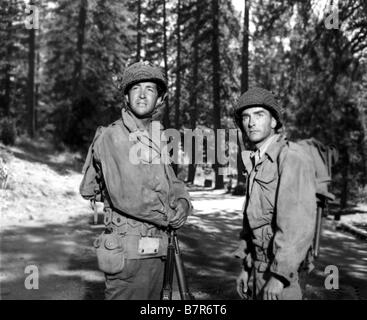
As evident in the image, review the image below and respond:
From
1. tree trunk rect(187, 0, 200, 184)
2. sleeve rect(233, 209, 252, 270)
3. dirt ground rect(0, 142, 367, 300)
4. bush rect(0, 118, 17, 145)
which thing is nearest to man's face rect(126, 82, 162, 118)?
sleeve rect(233, 209, 252, 270)

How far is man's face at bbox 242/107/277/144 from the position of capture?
2955 mm

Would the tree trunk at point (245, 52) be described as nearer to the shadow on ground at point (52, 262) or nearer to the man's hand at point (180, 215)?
the shadow on ground at point (52, 262)

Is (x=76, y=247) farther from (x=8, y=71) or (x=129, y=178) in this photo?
(x=8, y=71)

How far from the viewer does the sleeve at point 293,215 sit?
2.52 metres

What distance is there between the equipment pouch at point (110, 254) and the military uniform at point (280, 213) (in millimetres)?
956

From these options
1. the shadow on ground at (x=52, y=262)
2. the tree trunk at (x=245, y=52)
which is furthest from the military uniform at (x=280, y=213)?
the tree trunk at (x=245, y=52)

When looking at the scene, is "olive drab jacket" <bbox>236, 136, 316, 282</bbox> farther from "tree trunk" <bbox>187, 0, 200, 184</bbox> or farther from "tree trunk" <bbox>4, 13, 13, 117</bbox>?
"tree trunk" <bbox>4, 13, 13, 117</bbox>

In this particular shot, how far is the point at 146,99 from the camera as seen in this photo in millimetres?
3395

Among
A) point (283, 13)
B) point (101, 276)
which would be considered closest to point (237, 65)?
point (283, 13)

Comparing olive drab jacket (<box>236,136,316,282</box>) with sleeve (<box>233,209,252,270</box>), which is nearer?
olive drab jacket (<box>236,136,316,282</box>)

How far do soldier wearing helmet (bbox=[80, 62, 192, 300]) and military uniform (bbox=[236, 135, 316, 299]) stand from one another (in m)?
0.71

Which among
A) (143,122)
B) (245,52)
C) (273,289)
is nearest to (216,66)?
(245,52)

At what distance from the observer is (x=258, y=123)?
2957 millimetres

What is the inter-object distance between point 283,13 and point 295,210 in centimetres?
943
